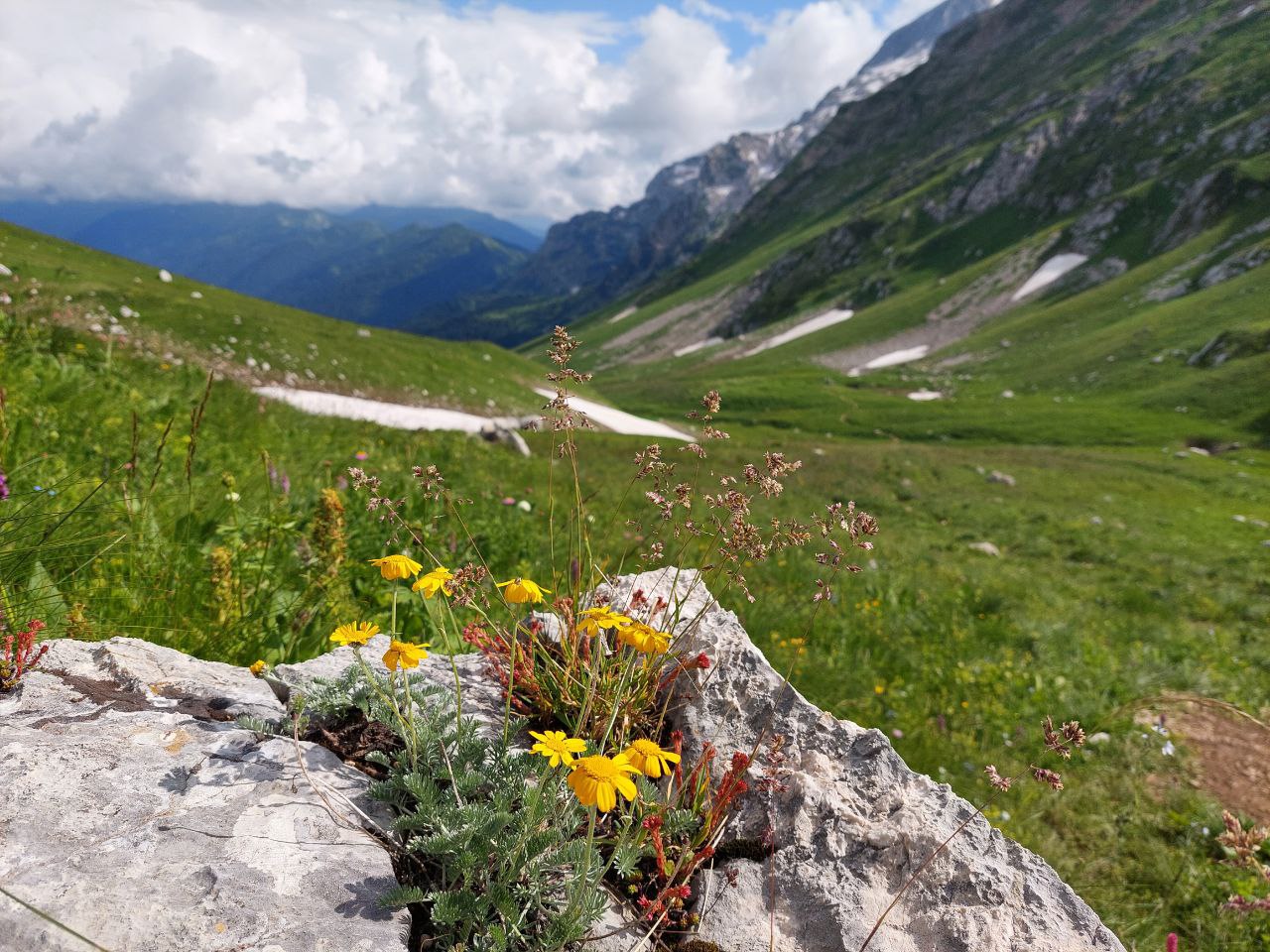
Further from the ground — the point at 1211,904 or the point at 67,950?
the point at 67,950

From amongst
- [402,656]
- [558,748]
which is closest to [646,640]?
[558,748]

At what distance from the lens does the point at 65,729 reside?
2.05 m

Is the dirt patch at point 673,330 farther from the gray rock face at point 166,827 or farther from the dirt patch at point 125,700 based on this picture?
the gray rock face at point 166,827

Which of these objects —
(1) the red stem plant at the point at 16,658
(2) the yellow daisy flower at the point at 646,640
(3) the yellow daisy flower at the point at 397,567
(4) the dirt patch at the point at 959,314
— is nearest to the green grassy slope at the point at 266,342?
(1) the red stem plant at the point at 16,658

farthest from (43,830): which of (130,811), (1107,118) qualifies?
(1107,118)

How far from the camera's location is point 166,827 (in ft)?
6.04

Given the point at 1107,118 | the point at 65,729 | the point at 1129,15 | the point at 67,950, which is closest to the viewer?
the point at 67,950

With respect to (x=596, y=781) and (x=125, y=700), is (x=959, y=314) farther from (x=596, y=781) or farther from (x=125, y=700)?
(x=125, y=700)

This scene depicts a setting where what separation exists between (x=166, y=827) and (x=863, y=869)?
2386 mm

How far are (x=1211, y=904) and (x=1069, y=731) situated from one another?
162 inches

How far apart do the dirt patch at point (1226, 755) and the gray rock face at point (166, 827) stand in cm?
674

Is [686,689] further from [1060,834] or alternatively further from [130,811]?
[1060,834]

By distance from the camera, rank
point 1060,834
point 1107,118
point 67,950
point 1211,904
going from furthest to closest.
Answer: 1. point 1107,118
2. point 1060,834
3. point 1211,904
4. point 67,950

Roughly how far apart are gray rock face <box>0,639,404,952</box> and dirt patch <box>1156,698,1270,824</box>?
6737mm
